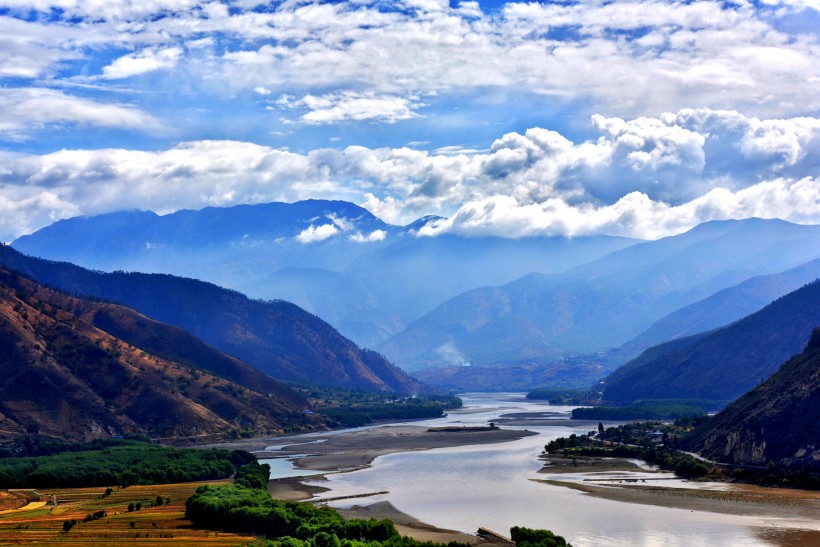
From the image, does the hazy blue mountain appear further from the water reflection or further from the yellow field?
the yellow field

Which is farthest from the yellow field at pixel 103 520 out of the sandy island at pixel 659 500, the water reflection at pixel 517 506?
the water reflection at pixel 517 506

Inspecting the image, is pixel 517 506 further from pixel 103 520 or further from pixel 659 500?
pixel 103 520

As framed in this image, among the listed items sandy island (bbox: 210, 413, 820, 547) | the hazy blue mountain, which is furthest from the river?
the hazy blue mountain

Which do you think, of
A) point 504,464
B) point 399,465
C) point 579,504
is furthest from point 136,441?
point 579,504

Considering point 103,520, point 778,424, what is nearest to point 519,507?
point 103,520

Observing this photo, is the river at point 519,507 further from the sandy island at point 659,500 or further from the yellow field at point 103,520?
the yellow field at point 103,520
